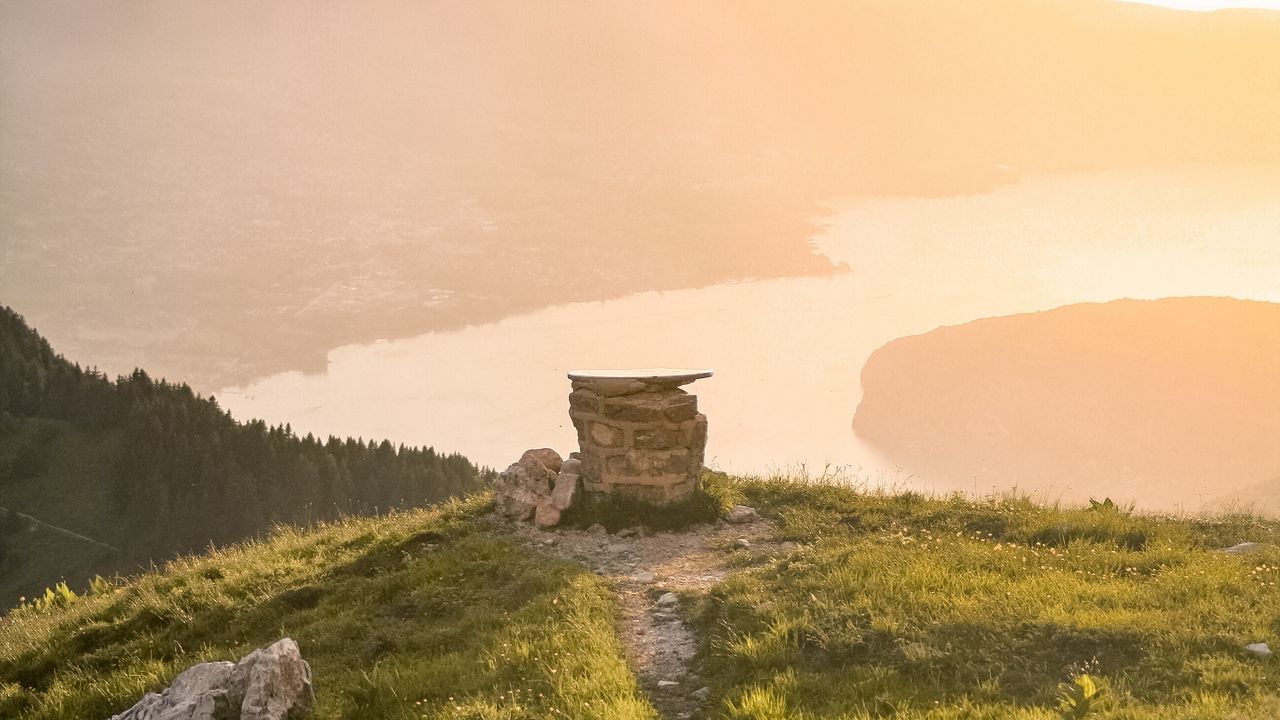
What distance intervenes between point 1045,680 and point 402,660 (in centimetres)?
745

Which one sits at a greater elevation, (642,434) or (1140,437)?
(642,434)

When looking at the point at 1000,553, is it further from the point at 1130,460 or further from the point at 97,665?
the point at 1130,460

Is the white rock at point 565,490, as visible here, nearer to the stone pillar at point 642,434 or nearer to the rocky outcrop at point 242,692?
the stone pillar at point 642,434

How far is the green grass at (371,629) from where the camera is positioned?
1077 cm

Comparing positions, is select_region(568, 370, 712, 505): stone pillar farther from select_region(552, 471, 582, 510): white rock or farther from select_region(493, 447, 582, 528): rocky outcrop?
select_region(493, 447, 582, 528): rocky outcrop

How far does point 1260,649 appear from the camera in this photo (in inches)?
395

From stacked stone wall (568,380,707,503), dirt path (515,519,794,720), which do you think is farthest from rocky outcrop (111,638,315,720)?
stacked stone wall (568,380,707,503)

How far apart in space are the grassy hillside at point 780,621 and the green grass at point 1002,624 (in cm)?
3

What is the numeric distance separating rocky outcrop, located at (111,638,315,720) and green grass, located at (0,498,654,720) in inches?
17.7

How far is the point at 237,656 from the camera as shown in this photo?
1327 cm

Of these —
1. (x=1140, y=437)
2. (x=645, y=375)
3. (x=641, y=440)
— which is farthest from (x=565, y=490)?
(x=1140, y=437)

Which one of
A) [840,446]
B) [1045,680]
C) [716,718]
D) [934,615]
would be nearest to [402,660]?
[716,718]

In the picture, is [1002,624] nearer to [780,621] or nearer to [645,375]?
[780,621]

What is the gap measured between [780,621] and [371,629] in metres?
5.74
